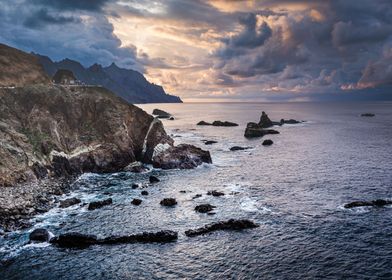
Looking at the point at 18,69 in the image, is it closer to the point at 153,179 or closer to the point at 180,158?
the point at 180,158

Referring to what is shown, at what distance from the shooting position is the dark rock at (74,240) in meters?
48.4

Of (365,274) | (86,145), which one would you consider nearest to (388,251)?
(365,274)

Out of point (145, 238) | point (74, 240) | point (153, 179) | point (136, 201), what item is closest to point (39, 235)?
point (74, 240)

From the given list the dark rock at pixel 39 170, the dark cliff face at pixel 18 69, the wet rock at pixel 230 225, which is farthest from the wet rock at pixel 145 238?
the dark cliff face at pixel 18 69

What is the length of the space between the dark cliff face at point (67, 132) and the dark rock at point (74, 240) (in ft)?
81.6

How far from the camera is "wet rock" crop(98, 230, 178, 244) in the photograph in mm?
49500

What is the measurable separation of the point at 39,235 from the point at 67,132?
46562 millimetres

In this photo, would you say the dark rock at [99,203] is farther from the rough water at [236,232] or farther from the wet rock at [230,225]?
the wet rock at [230,225]

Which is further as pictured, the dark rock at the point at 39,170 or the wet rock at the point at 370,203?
the dark rock at the point at 39,170

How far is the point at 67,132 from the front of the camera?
91.3 meters

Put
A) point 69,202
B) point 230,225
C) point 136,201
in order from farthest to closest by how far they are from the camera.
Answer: point 136,201, point 69,202, point 230,225

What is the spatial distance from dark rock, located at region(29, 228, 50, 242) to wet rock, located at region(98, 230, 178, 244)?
25.4 feet

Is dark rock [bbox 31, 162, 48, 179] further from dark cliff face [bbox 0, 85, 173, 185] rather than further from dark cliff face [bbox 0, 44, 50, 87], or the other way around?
dark cliff face [bbox 0, 44, 50, 87]

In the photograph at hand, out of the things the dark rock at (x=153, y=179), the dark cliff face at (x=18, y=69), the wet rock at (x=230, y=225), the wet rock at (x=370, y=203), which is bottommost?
the wet rock at (x=230, y=225)
